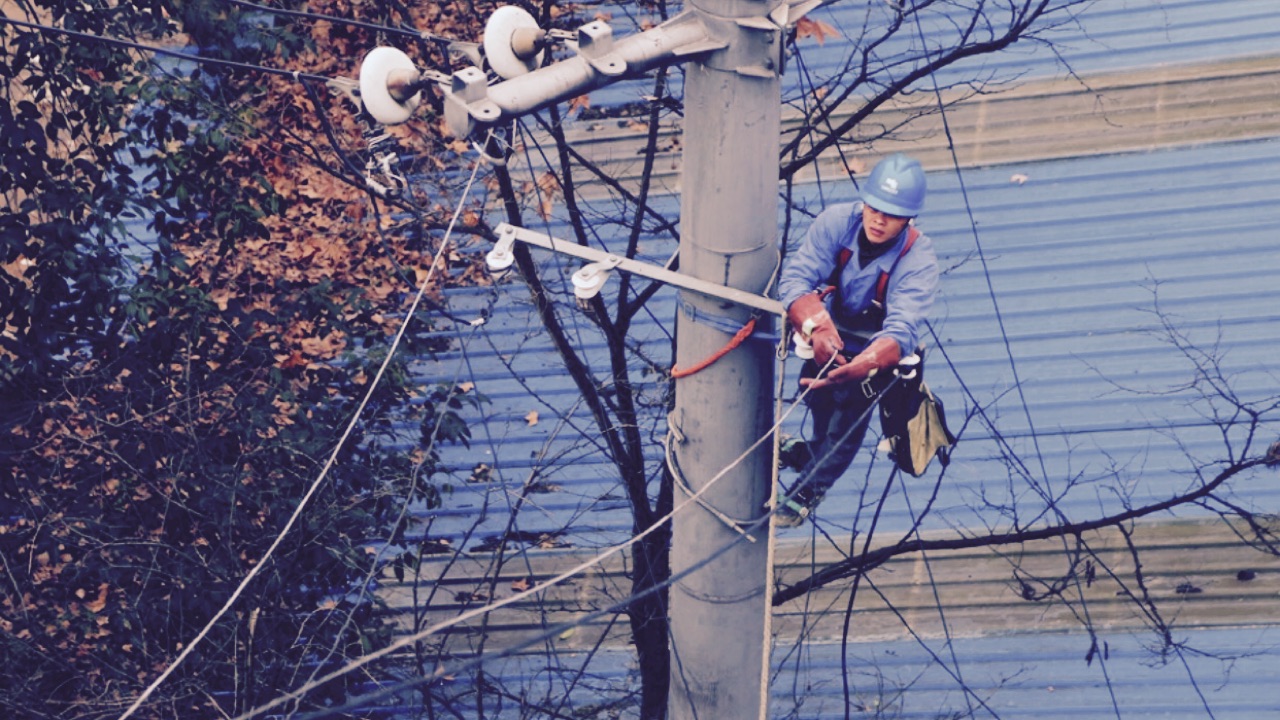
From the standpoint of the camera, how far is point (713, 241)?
4.46 metres

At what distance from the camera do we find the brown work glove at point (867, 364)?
15.4 ft

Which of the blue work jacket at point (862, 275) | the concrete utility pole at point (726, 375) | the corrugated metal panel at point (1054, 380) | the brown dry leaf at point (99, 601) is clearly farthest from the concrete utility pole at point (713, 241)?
the brown dry leaf at point (99, 601)

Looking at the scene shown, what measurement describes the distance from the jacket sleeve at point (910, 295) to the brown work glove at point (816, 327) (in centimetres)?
33

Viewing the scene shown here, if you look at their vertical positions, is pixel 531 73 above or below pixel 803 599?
above

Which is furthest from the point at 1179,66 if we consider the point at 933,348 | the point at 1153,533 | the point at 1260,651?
the point at 1260,651

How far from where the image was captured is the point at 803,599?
8.92 m

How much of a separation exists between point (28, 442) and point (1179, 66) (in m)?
9.80

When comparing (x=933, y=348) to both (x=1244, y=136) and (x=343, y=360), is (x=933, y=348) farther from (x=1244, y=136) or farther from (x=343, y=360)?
(x=343, y=360)

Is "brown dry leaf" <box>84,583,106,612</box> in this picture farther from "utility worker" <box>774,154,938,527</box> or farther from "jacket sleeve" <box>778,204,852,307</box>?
"jacket sleeve" <box>778,204,852,307</box>

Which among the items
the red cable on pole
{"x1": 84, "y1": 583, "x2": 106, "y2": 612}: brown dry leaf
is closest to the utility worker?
the red cable on pole

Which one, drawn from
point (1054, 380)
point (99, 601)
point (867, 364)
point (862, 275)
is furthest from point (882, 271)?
point (99, 601)

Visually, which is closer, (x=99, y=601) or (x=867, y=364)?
(x=867, y=364)

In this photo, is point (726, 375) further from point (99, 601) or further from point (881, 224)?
point (99, 601)

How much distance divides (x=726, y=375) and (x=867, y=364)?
562 mm
